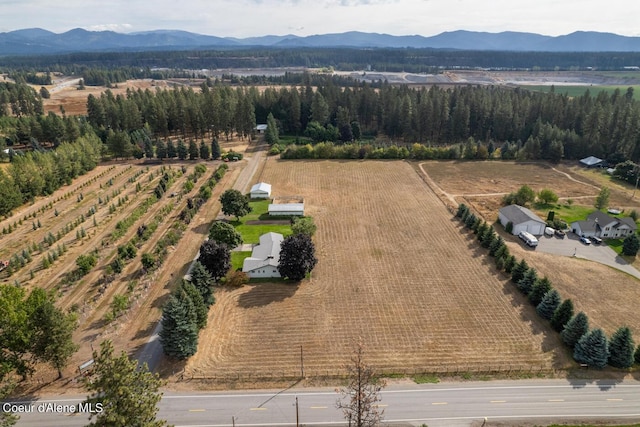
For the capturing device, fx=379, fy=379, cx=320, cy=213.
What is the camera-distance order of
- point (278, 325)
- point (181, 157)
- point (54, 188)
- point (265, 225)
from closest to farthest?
1. point (278, 325)
2. point (265, 225)
3. point (54, 188)
4. point (181, 157)

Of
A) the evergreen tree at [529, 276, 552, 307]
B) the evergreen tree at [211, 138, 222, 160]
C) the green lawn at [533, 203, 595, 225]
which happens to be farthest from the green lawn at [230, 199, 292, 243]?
the green lawn at [533, 203, 595, 225]

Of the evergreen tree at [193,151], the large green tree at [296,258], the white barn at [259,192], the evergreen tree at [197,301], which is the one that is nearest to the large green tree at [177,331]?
the evergreen tree at [197,301]

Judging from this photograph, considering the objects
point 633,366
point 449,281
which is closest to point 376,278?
point 449,281

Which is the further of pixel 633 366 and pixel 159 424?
pixel 633 366

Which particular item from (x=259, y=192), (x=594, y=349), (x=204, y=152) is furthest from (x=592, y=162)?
(x=204, y=152)

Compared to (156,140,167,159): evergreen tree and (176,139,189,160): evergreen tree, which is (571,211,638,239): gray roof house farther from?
(156,140,167,159): evergreen tree

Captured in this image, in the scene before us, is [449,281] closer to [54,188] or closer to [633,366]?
[633,366]
